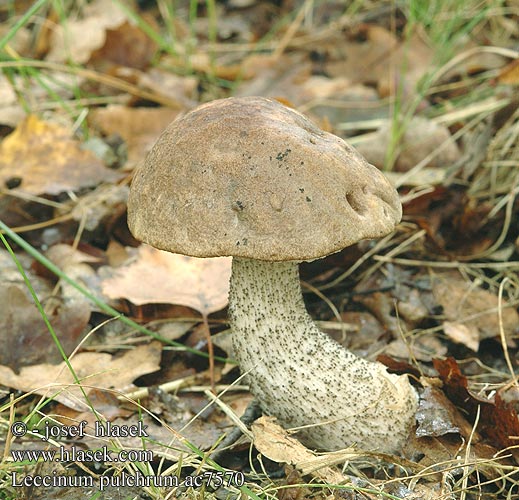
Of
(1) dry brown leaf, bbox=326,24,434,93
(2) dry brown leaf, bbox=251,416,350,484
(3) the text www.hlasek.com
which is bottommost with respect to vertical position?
(2) dry brown leaf, bbox=251,416,350,484

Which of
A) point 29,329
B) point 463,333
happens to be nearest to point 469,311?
point 463,333

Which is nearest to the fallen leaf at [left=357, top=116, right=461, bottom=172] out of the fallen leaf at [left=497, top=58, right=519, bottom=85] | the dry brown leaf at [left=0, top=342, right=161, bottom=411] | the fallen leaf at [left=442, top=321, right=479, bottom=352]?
the fallen leaf at [left=497, top=58, right=519, bottom=85]

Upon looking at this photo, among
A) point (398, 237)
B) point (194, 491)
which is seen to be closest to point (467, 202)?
point (398, 237)

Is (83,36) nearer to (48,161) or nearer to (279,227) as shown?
(48,161)

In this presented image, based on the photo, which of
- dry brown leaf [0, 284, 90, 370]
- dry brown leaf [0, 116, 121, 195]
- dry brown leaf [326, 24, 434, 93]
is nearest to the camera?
dry brown leaf [0, 284, 90, 370]

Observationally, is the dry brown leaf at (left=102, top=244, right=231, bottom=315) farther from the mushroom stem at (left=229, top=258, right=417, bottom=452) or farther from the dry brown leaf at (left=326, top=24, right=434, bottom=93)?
the dry brown leaf at (left=326, top=24, right=434, bottom=93)

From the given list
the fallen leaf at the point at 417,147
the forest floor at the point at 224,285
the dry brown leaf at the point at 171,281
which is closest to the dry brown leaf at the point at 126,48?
the forest floor at the point at 224,285

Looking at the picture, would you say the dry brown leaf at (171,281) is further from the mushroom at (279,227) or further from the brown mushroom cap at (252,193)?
the brown mushroom cap at (252,193)
